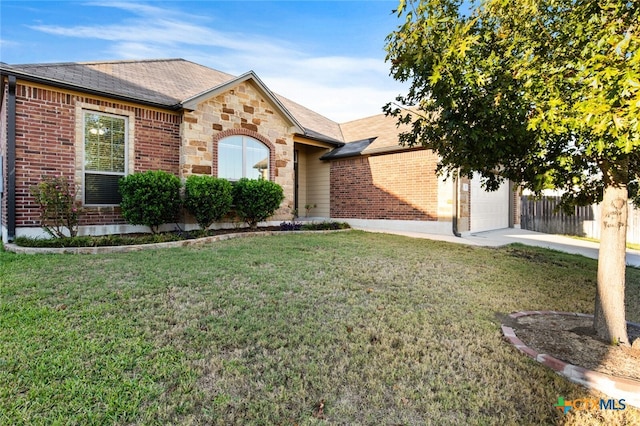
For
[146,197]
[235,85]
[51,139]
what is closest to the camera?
[51,139]

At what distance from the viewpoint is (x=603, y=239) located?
3270 mm

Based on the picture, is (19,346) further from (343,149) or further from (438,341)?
(343,149)

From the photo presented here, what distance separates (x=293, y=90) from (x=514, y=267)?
13696mm

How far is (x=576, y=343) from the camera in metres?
3.04

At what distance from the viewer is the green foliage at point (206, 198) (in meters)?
8.19

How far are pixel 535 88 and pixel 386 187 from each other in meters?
8.96

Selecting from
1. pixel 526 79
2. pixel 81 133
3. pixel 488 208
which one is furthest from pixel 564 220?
pixel 81 133

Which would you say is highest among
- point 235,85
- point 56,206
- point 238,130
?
point 235,85

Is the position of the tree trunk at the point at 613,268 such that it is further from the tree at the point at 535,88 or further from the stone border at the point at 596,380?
the stone border at the point at 596,380

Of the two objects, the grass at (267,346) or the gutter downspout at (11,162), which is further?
the gutter downspout at (11,162)

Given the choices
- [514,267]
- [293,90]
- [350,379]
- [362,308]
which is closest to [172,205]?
[362,308]

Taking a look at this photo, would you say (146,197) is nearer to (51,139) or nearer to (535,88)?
(51,139)

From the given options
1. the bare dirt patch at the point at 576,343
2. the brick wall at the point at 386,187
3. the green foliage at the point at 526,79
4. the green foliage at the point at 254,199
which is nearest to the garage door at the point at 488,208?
the brick wall at the point at 386,187

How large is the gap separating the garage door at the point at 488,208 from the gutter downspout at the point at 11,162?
1254 centimetres
